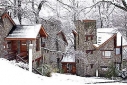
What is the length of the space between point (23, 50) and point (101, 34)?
16.5m

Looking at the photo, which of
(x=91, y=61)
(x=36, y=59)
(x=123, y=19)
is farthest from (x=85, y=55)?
(x=123, y=19)

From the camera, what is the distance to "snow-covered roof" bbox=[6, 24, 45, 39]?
95.7 ft

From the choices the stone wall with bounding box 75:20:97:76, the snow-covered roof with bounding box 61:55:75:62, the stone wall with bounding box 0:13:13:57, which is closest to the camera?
the stone wall with bounding box 0:13:13:57

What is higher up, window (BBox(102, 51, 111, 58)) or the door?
the door

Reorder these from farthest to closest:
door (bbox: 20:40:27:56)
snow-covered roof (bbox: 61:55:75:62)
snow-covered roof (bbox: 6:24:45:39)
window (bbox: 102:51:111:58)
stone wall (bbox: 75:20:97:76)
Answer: snow-covered roof (bbox: 61:55:75:62) < window (bbox: 102:51:111:58) < stone wall (bbox: 75:20:97:76) < door (bbox: 20:40:27:56) < snow-covered roof (bbox: 6:24:45:39)

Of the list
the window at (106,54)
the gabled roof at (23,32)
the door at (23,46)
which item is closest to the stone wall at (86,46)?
the window at (106,54)

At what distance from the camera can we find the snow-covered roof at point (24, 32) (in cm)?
2917

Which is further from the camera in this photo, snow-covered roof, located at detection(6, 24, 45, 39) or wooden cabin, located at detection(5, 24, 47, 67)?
snow-covered roof, located at detection(6, 24, 45, 39)

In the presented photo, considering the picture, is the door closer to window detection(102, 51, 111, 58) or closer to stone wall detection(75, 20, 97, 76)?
stone wall detection(75, 20, 97, 76)

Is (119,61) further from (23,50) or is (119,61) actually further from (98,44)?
(23,50)

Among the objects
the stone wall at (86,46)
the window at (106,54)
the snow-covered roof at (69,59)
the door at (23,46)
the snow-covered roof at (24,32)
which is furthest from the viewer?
the snow-covered roof at (69,59)

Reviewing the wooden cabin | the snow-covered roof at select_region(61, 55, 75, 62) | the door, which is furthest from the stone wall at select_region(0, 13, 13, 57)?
the snow-covered roof at select_region(61, 55, 75, 62)

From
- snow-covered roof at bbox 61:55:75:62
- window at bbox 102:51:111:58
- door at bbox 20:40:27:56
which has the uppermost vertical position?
door at bbox 20:40:27:56

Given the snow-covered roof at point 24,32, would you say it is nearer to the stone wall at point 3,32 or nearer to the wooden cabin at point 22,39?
the wooden cabin at point 22,39
